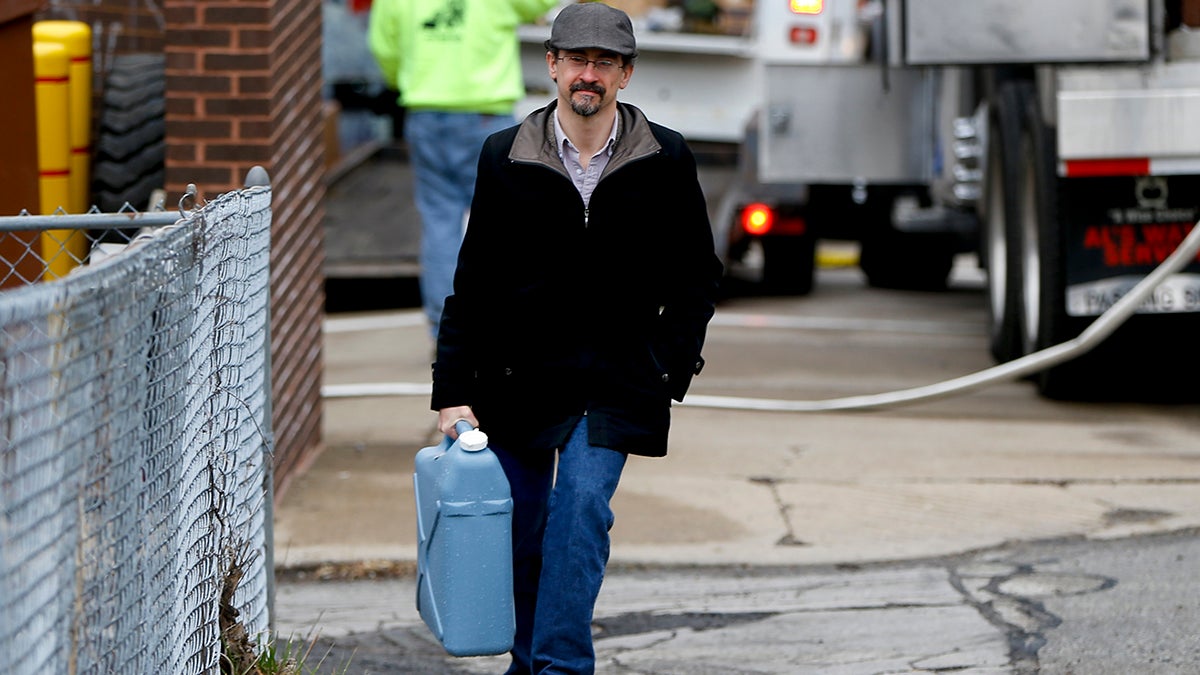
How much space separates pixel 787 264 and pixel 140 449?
9013mm

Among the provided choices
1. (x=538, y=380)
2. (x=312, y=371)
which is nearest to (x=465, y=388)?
(x=538, y=380)

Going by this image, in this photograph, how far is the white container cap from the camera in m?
3.75

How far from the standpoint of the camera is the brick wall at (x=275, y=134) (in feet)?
19.8

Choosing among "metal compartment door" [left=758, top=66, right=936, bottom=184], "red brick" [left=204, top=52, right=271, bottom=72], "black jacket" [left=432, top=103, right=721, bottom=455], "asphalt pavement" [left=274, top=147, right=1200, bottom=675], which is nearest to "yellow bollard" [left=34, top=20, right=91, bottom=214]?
"red brick" [left=204, top=52, right=271, bottom=72]

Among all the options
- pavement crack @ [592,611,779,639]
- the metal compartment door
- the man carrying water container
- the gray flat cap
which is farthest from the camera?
the metal compartment door

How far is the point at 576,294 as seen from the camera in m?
3.88

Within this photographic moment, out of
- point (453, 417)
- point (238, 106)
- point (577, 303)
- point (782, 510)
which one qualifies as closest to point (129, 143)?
point (238, 106)

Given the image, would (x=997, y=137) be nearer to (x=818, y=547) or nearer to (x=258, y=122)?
(x=818, y=547)

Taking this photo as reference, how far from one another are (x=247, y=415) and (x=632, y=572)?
1793mm

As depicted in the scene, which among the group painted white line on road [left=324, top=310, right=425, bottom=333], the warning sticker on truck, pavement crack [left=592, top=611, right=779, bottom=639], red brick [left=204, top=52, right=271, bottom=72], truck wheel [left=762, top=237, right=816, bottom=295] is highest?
red brick [left=204, top=52, right=271, bottom=72]

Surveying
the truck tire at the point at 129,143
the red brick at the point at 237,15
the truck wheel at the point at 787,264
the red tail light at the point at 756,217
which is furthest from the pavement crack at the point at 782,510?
the truck wheel at the point at 787,264

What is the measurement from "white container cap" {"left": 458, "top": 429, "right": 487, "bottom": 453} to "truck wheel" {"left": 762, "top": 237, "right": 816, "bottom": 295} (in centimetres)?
802

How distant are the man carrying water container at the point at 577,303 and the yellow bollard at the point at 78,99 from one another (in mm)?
3237

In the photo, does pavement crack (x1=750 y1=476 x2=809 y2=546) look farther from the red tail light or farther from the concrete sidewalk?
the red tail light
